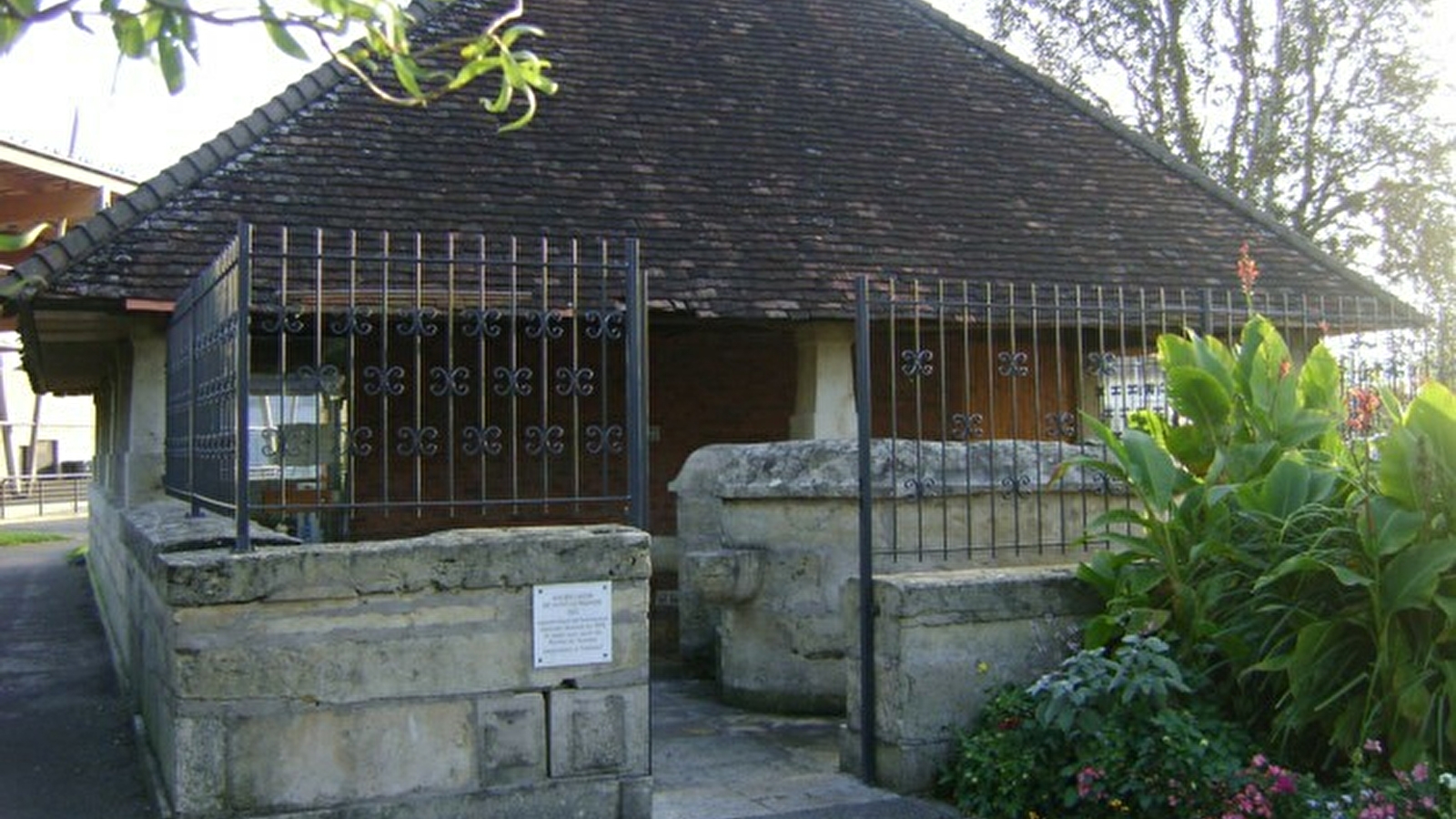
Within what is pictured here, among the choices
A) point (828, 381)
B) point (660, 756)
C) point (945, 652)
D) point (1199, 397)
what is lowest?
point (660, 756)

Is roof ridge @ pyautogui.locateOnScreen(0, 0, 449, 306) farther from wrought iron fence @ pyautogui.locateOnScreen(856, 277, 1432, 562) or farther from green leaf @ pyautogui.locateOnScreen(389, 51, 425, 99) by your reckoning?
green leaf @ pyautogui.locateOnScreen(389, 51, 425, 99)

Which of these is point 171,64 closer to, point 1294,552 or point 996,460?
point 1294,552

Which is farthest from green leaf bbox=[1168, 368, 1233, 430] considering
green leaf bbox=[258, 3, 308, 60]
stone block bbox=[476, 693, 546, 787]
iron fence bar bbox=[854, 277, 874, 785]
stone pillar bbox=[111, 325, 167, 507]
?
stone pillar bbox=[111, 325, 167, 507]

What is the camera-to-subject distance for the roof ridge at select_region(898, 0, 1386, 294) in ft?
46.4

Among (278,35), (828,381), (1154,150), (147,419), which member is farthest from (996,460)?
(1154,150)

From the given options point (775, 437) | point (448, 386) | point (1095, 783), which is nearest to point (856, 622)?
point (1095, 783)

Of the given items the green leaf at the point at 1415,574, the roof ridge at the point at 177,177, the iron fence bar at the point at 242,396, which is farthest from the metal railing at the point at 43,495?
the green leaf at the point at 1415,574

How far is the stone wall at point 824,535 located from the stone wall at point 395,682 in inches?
88.1

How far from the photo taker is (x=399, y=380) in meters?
6.36

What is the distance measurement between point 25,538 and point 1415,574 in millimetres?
25040

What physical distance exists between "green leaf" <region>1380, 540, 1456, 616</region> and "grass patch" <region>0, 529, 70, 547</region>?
24.2m

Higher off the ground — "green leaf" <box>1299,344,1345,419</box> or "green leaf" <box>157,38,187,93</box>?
"green leaf" <box>157,38,187,93</box>

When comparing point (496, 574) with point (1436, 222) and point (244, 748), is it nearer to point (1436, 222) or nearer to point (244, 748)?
point (244, 748)

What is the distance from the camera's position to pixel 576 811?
16.6 feet
